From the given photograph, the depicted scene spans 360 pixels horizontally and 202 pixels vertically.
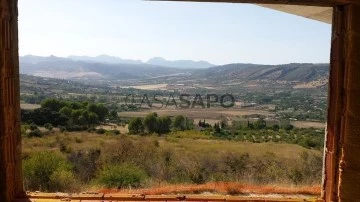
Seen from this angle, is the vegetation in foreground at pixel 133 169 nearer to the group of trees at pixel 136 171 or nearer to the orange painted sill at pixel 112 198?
the group of trees at pixel 136 171

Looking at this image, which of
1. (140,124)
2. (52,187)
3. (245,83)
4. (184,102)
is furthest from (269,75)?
(52,187)

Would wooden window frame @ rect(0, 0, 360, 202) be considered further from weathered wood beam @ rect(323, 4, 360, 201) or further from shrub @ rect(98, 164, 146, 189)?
shrub @ rect(98, 164, 146, 189)

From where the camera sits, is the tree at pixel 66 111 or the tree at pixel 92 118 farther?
the tree at pixel 92 118

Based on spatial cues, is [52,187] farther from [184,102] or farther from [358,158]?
[184,102]

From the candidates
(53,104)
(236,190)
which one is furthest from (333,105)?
(53,104)

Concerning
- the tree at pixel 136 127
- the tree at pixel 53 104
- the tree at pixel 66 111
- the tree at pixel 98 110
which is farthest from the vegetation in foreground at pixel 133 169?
the tree at pixel 98 110

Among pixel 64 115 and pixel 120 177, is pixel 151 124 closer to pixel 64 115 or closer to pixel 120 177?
pixel 64 115
